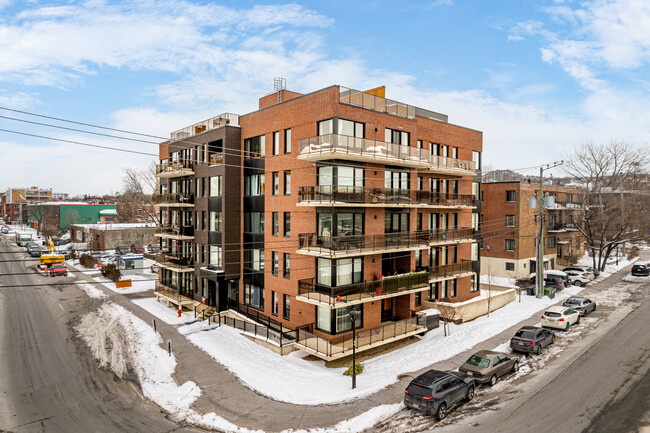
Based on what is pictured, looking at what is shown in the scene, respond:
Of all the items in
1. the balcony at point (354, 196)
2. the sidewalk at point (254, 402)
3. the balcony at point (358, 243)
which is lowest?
the sidewalk at point (254, 402)

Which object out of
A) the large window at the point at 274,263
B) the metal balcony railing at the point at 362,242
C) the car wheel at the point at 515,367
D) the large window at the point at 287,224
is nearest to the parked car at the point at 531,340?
the car wheel at the point at 515,367

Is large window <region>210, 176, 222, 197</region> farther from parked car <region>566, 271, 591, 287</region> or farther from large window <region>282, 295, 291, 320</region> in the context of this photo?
parked car <region>566, 271, 591, 287</region>

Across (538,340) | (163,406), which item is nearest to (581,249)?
(538,340)

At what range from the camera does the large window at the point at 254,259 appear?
87.1 ft

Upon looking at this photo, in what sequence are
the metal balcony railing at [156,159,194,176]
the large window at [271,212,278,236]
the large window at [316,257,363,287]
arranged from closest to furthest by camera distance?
the large window at [316,257,363,287] < the large window at [271,212,278,236] < the metal balcony railing at [156,159,194,176]

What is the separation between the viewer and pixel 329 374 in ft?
62.7

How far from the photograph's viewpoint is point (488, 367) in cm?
1680

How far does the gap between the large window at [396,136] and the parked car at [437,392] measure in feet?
48.6

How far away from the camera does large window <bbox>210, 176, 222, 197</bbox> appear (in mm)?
28766

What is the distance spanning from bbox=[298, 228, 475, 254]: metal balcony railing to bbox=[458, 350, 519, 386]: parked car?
7.82 m

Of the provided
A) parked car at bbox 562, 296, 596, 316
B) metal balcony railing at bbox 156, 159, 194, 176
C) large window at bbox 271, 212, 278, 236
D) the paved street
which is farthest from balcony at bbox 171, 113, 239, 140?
parked car at bbox 562, 296, 596, 316

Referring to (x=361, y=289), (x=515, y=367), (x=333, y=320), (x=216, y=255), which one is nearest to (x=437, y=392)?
(x=515, y=367)

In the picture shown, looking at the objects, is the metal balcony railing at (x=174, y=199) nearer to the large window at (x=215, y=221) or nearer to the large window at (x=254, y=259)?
the large window at (x=215, y=221)

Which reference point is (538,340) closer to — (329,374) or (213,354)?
(329,374)
